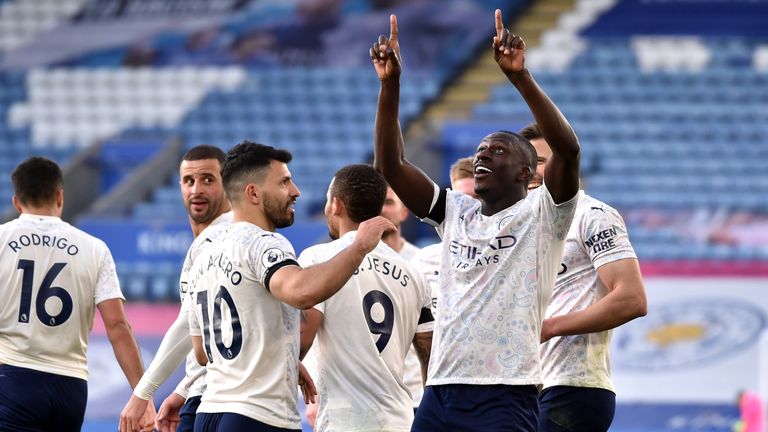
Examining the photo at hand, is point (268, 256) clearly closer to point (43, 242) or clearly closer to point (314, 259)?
point (314, 259)

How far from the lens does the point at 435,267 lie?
22.5ft

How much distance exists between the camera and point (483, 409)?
488 cm

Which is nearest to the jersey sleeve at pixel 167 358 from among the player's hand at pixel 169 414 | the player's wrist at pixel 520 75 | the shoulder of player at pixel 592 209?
the player's hand at pixel 169 414

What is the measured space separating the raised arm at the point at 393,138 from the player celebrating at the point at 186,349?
1.33 m

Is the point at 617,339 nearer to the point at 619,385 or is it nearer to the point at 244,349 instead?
the point at 619,385

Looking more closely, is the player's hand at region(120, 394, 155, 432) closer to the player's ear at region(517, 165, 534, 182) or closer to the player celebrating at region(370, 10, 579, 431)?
the player celebrating at region(370, 10, 579, 431)

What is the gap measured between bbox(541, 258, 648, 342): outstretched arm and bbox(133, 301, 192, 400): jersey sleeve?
1793 millimetres

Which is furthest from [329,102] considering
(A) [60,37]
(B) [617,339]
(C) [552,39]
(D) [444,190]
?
(D) [444,190]

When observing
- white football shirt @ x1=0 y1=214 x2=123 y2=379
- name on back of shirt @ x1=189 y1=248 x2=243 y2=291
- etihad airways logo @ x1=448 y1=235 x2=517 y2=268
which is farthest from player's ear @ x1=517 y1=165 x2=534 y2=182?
white football shirt @ x1=0 y1=214 x2=123 y2=379

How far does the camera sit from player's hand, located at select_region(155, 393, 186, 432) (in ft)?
19.7

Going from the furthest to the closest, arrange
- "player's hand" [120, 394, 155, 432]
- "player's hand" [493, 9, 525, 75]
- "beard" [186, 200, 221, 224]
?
"beard" [186, 200, 221, 224] → "player's hand" [120, 394, 155, 432] → "player's hand" [493, 9, 525, 75]

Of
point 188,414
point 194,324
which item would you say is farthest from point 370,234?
point 188,414

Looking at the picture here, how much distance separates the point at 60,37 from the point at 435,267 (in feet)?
59.3

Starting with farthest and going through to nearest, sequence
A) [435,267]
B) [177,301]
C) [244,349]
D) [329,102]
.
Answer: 1. [329,102]
2. [177,301]
3. [435,267]
4. [244,349]
